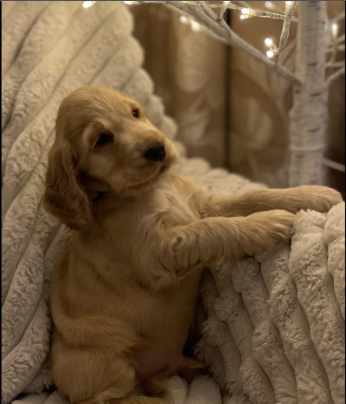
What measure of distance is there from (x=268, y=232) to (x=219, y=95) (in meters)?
1.23

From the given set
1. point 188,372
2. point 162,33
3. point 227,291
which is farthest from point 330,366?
point 162,33

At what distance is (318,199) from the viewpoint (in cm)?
121

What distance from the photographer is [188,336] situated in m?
1.37

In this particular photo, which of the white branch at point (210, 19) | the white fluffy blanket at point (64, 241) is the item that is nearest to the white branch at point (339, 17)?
the white branch at point (210, 19)

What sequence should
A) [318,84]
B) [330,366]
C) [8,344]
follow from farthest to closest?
[318,84] < [8,344] < [330,366]

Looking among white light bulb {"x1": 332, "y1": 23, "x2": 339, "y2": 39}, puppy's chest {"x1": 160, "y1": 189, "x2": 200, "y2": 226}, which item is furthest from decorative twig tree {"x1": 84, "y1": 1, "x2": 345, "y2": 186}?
puppy's chest {"x1": 160, "y1": 189, "x2": 200, "y2": 226}

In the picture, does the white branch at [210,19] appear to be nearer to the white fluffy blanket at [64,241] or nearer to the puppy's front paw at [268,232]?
the white fluffy blanket at [64,241]

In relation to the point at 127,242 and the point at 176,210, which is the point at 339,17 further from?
the point at 127,242

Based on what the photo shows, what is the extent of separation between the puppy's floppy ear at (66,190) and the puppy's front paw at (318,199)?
501 millimetres

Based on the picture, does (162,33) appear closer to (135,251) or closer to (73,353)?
(135,251)

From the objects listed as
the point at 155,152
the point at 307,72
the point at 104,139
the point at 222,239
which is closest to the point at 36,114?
the point at 104,139

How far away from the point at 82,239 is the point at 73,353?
27 cm

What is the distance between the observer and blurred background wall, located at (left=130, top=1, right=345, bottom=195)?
2092 mm

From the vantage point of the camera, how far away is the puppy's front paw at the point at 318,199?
1202 millimetres
